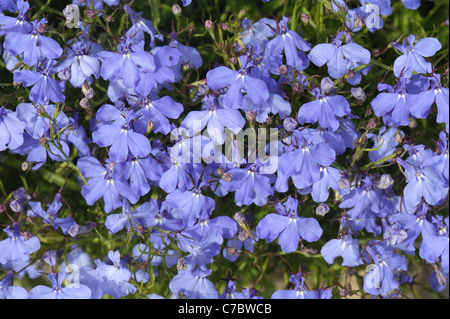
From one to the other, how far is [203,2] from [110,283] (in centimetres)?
72

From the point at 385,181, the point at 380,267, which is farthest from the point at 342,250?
the point at 385,181

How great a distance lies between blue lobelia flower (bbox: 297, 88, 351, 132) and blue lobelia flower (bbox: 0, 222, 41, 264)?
2.04 ft

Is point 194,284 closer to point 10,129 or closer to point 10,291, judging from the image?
point 10,291

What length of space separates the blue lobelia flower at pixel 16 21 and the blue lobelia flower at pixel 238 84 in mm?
389

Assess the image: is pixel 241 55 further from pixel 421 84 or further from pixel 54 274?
pixel 54 274

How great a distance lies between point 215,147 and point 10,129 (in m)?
0.43

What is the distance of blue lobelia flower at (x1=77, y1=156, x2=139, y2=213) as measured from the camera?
1.04 meters

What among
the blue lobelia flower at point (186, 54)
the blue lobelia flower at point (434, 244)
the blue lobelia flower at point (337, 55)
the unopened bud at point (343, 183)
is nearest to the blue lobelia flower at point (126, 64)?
the blue lobelia flower at point (186, 54)

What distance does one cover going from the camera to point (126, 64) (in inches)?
38.6

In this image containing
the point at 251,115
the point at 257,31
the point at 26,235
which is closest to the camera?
the point at 251,115

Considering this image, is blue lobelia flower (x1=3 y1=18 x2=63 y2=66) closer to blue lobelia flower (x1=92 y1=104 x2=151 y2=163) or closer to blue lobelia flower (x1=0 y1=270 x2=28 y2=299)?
blue lobelia flower (x1=92 y1=104 x2=151 y2=163)

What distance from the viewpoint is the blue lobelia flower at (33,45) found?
0.98 metres

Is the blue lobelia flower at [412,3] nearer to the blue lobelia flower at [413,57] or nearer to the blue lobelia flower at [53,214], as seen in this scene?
the blue lobelia flower at [413,57]

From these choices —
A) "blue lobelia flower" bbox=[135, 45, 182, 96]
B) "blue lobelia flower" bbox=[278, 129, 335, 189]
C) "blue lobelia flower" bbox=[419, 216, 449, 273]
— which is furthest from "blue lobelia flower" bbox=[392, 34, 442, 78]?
"blue lobelia flower" bbox=[135, 45, 182, 96]
